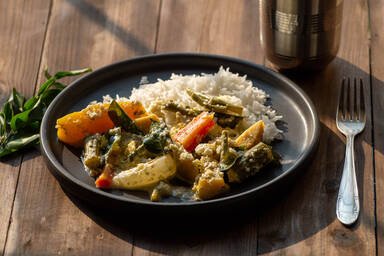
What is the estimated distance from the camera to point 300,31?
3152mm

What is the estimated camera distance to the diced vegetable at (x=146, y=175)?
2.59 m

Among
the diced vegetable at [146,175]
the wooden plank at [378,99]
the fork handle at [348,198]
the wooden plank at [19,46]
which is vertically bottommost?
the wooden plank at [19,46]

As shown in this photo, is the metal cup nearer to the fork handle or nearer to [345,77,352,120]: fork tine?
[345,77,352,120]: fork tine

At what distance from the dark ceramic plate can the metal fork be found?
143mm

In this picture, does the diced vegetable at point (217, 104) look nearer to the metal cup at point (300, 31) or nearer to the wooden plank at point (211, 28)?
the metal cup at point (300, 31)

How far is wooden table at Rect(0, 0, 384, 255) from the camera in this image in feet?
8.30

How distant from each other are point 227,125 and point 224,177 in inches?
11.2

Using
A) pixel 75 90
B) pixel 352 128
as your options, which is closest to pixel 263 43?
pixel 352 128

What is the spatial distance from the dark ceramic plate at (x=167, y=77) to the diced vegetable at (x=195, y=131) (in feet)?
0.73

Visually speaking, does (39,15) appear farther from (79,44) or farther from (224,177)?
(224,177)

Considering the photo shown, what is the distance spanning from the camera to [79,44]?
11.8 ft

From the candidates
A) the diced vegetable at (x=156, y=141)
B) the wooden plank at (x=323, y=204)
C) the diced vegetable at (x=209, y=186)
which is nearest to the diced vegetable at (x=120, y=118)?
the diced vegetable at (x=156, y=141)

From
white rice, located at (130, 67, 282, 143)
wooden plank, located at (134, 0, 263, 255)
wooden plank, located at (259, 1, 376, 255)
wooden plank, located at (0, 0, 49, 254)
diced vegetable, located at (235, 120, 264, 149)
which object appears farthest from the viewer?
wooden plank, located at (134, 0, 263, 255)

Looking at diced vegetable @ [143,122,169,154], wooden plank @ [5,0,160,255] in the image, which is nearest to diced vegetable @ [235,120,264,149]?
diced vegetable @ [143,122,169,154]
